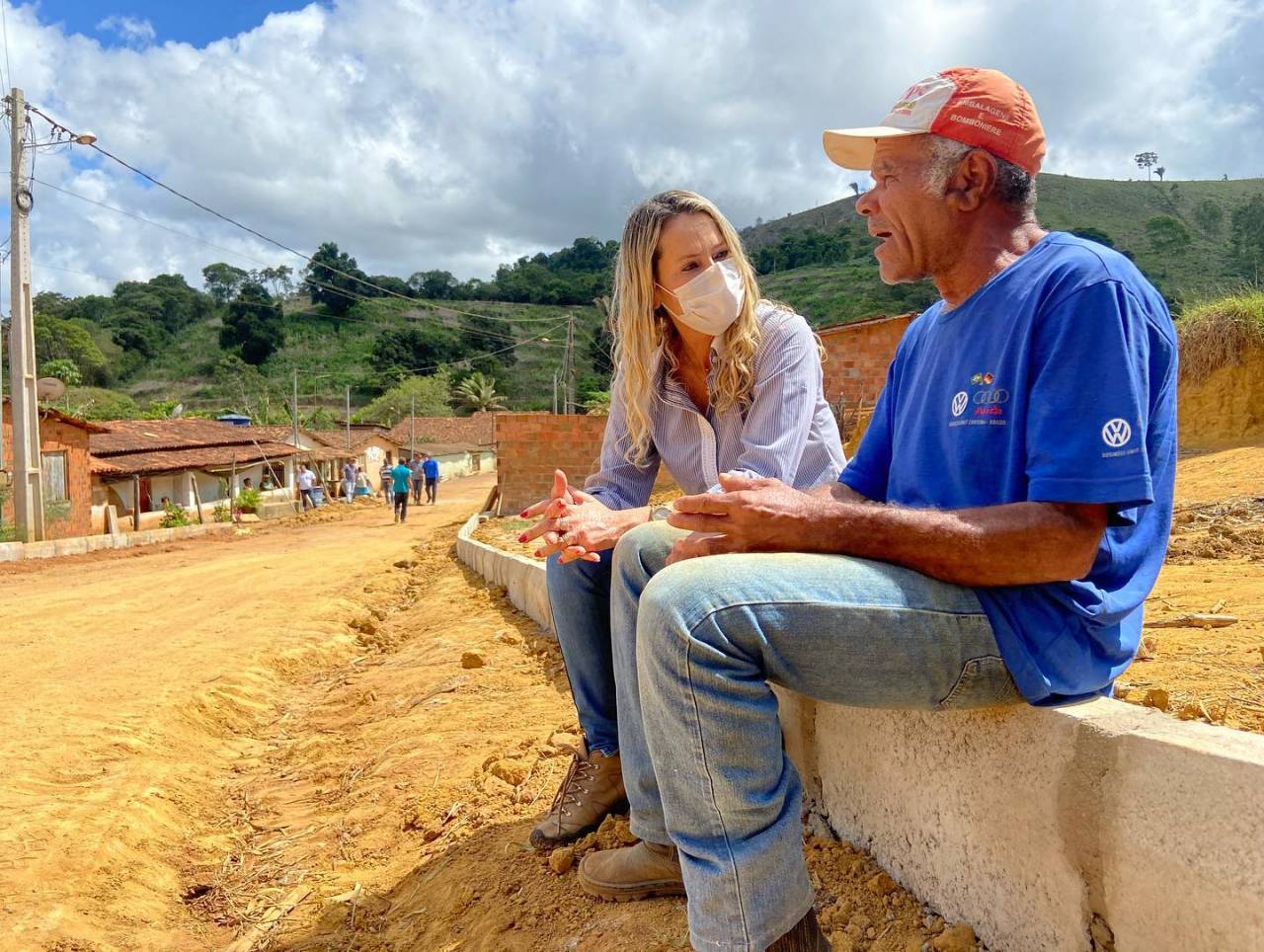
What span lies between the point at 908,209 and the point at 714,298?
0.80m

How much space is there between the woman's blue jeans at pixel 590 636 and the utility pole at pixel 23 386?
17390 millimetres

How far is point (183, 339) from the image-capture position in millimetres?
85250

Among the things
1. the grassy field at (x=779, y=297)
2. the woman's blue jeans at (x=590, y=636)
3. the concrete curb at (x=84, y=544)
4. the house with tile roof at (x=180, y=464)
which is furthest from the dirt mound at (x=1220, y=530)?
the grassy field at (x=779, y=297)

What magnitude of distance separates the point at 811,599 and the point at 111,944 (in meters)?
2.66

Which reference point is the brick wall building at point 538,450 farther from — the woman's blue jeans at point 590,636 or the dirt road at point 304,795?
the woman's blue jeans at point 590,636

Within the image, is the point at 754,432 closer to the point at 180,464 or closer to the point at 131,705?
the point at 131,705

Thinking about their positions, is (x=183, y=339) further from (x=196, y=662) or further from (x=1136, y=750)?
(x=1136, y=750)

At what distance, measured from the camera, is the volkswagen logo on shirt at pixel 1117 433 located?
1.39 m

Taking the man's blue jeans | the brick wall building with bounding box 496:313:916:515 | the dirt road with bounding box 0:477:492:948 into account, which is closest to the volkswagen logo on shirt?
the man's blue jeans

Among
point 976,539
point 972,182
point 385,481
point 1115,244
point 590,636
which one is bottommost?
point 385,481

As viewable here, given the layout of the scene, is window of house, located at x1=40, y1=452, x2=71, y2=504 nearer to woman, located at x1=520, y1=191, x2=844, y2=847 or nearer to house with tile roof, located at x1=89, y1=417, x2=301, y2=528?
house with tile roof, located at x1=89, y1=417, x2=301, y2=528

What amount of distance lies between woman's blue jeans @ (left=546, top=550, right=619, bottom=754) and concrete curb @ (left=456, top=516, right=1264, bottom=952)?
2.01 ft

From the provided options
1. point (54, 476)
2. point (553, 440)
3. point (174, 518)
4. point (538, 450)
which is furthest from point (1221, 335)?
point (174, 518)

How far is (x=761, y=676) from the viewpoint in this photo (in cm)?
155
